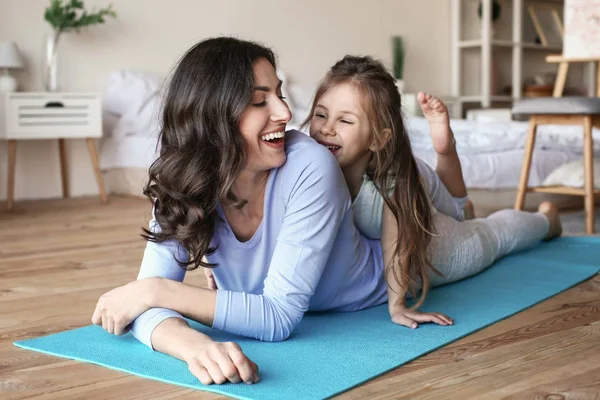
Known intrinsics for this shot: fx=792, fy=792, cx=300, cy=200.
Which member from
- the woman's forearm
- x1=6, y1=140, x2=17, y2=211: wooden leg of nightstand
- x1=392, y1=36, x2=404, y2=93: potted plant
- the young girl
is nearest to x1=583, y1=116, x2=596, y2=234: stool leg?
the young girl

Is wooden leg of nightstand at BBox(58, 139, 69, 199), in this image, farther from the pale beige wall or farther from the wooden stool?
the wooden stool

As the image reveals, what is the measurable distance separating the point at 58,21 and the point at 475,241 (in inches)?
121

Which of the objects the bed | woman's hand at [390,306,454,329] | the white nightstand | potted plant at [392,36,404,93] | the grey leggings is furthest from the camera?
potted plant at [392,36,404,93]

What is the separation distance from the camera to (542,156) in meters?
3.71

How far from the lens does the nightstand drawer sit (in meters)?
4.16

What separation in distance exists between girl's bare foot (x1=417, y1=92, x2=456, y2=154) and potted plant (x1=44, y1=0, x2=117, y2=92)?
9.52 ft

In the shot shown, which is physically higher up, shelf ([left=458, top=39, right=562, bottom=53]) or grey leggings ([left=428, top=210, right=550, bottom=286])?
shelf ([left=458, top=39, right=562, bottom=53])

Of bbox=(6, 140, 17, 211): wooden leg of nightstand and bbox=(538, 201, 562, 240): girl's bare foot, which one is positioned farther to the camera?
bbox=(6, 140, 17, 211): wooden leg of nightstand

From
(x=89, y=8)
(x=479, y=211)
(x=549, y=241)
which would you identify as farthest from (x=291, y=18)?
(x=549, y=241)

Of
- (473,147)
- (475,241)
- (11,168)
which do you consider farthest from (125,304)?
(11,168)

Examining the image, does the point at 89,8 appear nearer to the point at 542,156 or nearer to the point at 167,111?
the point at 542,156

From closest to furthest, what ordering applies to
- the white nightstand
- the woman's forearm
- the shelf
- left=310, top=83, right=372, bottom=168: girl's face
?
the woman's forearm < left=310, top=83, right=372, bottom=168: girl's face < the white nightstand < the shelf

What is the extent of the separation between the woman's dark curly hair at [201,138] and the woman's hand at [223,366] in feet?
0.88

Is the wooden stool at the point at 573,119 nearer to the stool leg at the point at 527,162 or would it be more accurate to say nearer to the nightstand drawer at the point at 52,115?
the stool leg at the point at 527,162
